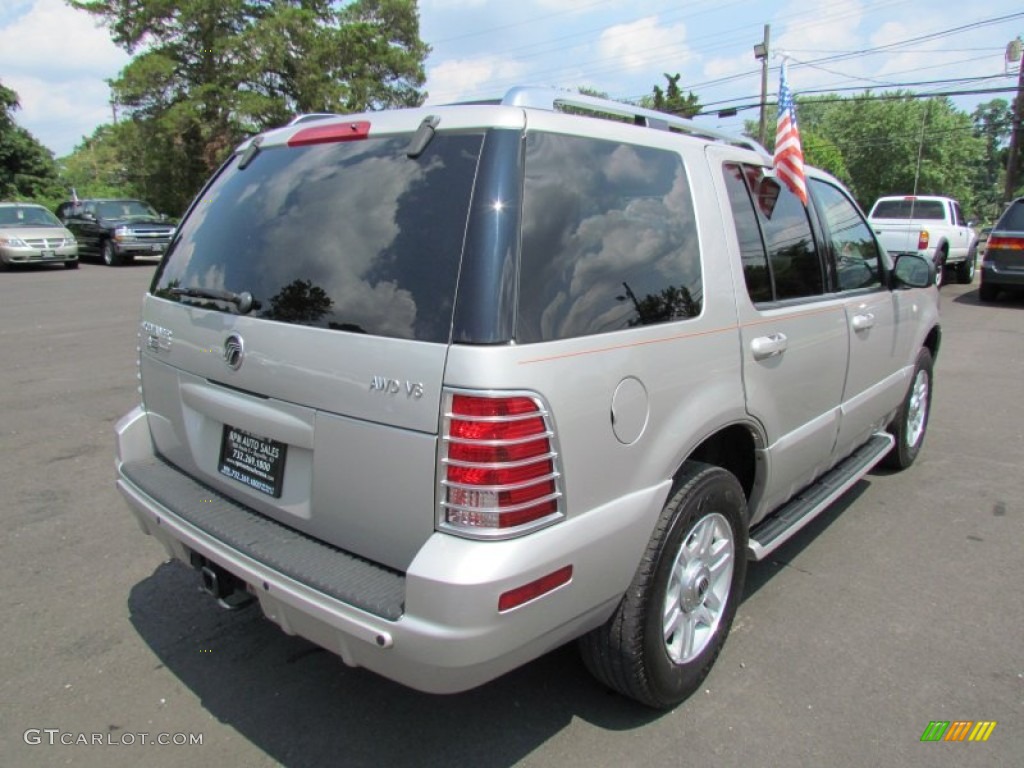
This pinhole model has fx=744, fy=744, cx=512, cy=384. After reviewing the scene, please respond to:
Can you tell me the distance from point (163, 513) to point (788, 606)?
2638 millimetres

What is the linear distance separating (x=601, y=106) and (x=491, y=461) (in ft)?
4.52

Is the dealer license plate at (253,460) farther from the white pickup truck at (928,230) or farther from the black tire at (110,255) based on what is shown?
the black tire at (110,255)

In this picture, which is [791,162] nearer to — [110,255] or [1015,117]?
[110,255]

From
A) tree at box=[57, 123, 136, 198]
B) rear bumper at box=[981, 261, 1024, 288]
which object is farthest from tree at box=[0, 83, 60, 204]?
rear bumper at box=[981, 261, 1024, 288]

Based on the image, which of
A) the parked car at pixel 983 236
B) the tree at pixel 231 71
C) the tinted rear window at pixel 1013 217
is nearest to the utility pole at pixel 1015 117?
the parked car at pixel 983 236

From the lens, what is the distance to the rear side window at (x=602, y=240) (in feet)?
6.93

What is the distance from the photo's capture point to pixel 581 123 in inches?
92.7

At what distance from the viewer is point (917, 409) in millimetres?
5180

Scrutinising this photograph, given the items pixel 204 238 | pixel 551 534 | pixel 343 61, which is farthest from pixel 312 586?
pixel 343 61

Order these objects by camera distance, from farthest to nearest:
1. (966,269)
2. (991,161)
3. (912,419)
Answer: (991,161)
(966,269)
(912,419)

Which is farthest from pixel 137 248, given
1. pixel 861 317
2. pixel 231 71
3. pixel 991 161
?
pixel 991 161

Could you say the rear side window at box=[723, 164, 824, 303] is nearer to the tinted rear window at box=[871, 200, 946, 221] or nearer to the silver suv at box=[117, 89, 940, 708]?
the silver suv at box=[117, 89, 940, 708]

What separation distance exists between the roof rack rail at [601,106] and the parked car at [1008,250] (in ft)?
39.7

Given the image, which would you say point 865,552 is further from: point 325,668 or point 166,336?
point 166,336
